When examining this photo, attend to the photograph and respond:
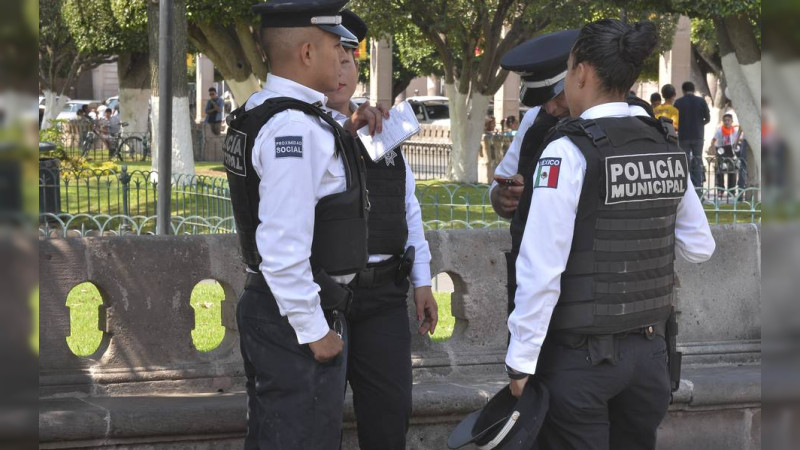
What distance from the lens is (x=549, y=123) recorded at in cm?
388

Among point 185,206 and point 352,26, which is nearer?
point 352,26

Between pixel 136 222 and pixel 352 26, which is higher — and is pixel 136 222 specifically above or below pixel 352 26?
below

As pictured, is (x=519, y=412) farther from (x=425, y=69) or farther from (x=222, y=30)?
(x=425, y=69)

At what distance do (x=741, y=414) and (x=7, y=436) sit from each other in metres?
4.82

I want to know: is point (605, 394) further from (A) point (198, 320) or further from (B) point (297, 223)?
(A) point (198, 320)

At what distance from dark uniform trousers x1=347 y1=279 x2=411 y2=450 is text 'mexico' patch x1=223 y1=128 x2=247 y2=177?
0.62 metres

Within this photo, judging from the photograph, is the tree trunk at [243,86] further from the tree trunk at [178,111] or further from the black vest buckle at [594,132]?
the black vest buckle at [594,132]

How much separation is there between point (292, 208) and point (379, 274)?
0.73m

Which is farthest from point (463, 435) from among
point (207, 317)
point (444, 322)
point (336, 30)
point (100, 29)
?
point (100, 29)

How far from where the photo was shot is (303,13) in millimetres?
3062

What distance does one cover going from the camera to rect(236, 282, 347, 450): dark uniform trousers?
10.0 feet

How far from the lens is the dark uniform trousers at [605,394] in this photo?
3090 mm

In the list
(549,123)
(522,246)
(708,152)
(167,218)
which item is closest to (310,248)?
(522,246)

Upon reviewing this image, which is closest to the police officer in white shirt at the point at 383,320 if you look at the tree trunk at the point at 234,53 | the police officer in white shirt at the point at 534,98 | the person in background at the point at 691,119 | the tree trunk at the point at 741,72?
the police officer in white shirt at the point at 534,98
